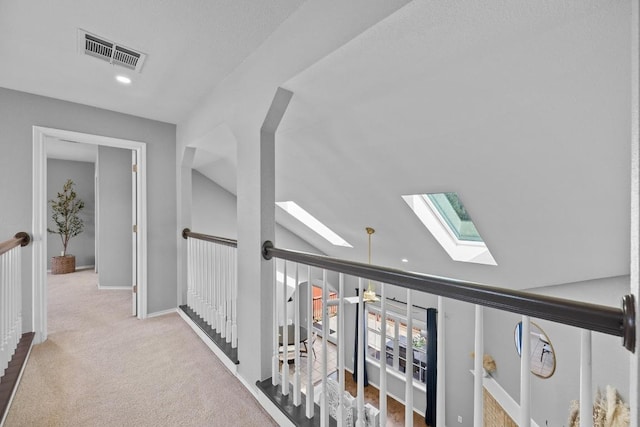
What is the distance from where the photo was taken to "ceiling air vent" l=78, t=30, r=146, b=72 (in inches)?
75.6

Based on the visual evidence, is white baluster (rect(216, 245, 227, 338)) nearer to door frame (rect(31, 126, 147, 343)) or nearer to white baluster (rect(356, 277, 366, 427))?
white baluster (rect(356, 277, 366, 427))

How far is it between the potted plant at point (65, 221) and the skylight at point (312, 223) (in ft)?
14.9

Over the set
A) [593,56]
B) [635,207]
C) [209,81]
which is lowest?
[635,207]

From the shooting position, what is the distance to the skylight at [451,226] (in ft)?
11.6

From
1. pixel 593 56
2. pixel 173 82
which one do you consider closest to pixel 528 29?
pixel 593 56

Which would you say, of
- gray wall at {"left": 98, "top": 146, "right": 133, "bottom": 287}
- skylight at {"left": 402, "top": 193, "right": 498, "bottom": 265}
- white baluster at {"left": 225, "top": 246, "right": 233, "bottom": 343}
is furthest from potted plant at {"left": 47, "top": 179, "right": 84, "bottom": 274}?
skylight at {"left": 402, "top": 193, "right": 498, "bottom": 265}

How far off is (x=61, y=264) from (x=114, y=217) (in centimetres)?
213

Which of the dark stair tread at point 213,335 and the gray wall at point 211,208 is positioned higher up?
the gray wall at point 211,208

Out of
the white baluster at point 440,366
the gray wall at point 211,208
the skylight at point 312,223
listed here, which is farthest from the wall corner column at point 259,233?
the skylight at point 312,223

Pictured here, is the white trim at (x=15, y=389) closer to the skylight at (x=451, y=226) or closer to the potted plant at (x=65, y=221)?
the skylight at (x=451, y=226)

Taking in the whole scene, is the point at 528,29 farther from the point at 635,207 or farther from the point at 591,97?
the point at 635,207

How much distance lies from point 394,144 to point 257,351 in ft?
6.31

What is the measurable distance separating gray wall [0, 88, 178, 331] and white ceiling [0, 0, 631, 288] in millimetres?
158

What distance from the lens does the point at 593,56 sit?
1.26 metres
